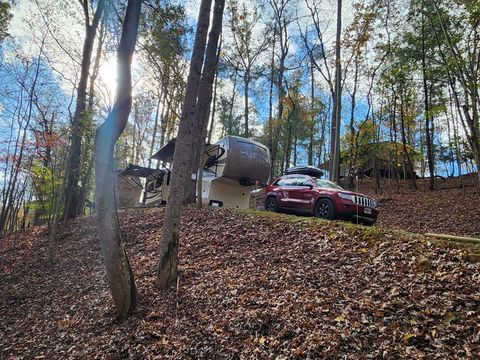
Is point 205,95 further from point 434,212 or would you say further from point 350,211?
point 434,212

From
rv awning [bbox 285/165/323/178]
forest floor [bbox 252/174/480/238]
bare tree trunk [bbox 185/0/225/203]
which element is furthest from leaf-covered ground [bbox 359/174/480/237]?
bare tree trunk [bbox 185/0/225/203]

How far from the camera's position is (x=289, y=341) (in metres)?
3.61

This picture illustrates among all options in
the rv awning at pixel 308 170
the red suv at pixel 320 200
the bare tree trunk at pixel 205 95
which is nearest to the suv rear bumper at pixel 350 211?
the red suv at pixel 320 200

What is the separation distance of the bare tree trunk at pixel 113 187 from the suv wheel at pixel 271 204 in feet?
21.0

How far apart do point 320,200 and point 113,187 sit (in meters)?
5.90

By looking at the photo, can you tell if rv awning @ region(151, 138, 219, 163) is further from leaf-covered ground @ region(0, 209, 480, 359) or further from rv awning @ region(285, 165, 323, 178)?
leaf-covered ground @ region(0, 209, 480, 359)

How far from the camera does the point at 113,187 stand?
5.03m

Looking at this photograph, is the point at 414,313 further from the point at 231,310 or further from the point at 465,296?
the point at 231,310

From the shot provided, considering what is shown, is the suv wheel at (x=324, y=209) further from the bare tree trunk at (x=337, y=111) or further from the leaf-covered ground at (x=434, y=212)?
the bare tree trunk at (x=337, y=111)

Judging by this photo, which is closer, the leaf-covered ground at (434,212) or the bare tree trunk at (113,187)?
the bare tree trunk at (113,187)

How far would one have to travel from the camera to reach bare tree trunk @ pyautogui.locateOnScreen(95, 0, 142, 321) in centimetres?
490

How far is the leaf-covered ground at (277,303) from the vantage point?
11.3 ft

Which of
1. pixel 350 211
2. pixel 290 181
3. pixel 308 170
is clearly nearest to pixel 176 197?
pixel 350 211

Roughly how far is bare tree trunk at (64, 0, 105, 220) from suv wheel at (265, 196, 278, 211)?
6.69 metres
